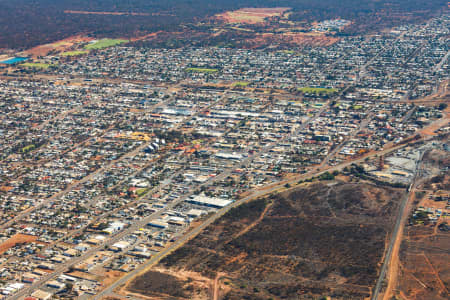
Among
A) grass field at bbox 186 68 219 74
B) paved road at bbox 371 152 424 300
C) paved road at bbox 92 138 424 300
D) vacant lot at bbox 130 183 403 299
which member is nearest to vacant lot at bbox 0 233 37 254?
paved road at bbox 92 138 424 300

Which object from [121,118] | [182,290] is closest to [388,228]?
[182,290]

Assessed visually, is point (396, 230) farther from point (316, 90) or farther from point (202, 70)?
point (202, 70)

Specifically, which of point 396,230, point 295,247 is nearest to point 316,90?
point 396,230

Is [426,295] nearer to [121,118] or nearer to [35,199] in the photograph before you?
[35,199]

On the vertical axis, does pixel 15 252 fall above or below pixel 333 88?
below

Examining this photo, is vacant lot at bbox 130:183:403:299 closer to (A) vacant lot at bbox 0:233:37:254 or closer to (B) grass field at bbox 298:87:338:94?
(A) vacant lot at bbox 0:233:37:254

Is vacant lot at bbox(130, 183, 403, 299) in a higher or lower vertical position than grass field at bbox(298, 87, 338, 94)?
lower

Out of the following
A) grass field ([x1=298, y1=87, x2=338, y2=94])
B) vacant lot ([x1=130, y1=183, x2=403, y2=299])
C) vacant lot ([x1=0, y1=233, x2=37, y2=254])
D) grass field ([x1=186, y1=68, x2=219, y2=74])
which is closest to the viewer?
vacant lot ([x1=130, y1=183, x2=403, y2=299])

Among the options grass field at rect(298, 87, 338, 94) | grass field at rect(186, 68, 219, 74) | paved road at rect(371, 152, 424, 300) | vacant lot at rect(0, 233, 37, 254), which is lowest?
vacant lot at rect(0, 233, 37, 254)

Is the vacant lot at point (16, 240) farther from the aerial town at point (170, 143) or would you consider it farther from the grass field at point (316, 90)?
the grass field at point (316, 90)
